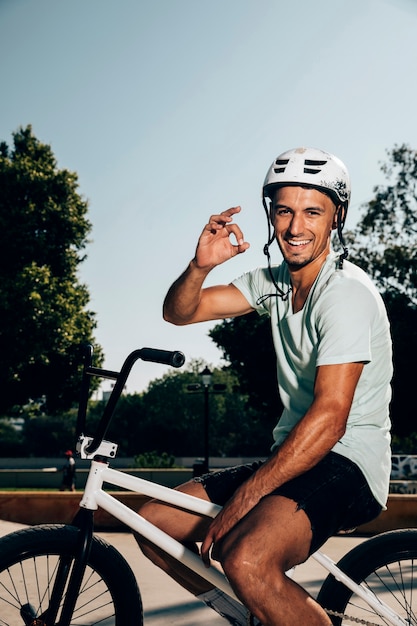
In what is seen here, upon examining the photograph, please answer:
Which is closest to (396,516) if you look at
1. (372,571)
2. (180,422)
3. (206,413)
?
(372,571)

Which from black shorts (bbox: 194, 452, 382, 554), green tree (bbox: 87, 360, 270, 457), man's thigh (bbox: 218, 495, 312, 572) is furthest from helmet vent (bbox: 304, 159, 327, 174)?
green tree (bbox: 87, 360, 270, 457)

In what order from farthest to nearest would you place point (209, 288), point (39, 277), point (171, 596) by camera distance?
point (39, 277), point (171, 596), point (209, 288)

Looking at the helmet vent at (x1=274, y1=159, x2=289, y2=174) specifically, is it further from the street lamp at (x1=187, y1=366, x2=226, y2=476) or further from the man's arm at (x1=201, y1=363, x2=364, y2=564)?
the street lamp at (x1=187, y1=366, x2=226, y2=476)

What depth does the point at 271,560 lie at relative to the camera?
215 cm

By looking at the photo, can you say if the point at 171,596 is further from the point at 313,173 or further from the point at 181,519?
the point at 313,173

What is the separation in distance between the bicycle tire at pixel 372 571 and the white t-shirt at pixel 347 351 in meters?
0.26

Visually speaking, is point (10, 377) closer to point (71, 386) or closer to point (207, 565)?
point (71, 386)

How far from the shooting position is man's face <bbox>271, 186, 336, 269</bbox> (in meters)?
2.61

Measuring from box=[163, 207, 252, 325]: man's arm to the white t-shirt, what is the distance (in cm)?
31

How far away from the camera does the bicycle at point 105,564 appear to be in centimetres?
238

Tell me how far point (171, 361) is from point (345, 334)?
568 millimetres

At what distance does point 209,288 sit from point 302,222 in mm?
574

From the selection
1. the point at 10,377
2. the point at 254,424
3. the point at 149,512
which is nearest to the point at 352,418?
the point at 149,512

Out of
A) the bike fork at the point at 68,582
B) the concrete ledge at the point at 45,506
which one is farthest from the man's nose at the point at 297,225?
the concrete ledge at the point at 45,506
